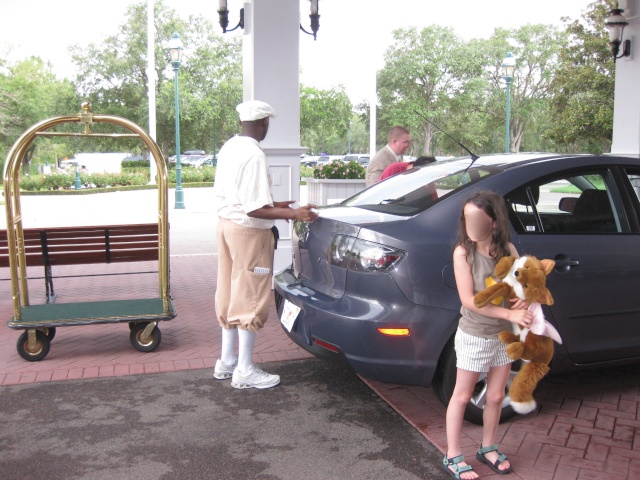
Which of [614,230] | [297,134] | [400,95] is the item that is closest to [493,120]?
[400,95]

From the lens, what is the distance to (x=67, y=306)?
5.69m

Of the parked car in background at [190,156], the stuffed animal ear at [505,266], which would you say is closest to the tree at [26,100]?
the parked car in background at [190,156]

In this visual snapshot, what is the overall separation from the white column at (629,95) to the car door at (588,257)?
4.98m

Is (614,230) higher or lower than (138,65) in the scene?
→ lower

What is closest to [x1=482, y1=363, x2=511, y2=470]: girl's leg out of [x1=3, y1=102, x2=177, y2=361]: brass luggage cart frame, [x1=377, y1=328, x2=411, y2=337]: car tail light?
[x1=377, y1=328, x2=411, y2=337]: car tail light

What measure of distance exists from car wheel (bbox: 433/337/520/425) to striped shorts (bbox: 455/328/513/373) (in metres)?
0.53

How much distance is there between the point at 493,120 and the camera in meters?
48.9

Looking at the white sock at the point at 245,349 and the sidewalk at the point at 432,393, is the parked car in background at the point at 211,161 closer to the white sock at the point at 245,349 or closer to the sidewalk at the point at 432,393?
the sidewalk at the point at 432,393

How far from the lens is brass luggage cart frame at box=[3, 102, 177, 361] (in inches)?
202

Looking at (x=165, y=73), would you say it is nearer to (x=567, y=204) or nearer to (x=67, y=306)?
(x=67, y=306)

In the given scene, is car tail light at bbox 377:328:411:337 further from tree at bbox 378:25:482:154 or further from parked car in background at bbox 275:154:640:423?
tree at bbox 378:25:482:154

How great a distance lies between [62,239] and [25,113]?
4404 centimetres

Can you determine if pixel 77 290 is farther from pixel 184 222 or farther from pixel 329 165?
pixel 184 222

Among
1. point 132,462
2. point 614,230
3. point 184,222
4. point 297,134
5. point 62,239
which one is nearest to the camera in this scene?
point 132,462
